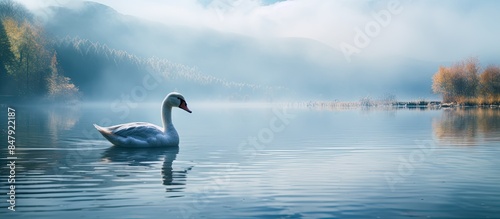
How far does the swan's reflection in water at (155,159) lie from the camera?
661 inches

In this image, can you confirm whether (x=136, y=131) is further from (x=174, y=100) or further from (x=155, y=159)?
(x=155, y=159)

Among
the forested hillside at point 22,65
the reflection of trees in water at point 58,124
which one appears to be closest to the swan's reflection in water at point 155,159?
the reflection of trees in water at point 58,124

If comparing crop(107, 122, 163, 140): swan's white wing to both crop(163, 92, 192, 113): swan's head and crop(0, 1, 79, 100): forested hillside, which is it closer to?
crop(163, 92, 192, 113): swan's head

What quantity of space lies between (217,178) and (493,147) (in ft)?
53.1

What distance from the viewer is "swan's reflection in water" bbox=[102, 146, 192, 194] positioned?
55.1ft

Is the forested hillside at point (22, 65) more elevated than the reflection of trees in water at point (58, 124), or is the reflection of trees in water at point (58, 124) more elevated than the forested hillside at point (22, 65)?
the forested hillside at point (22, 65)

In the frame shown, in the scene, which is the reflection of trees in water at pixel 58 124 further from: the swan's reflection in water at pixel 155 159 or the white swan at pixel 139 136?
the swan's reflection in water at pixel 155 159

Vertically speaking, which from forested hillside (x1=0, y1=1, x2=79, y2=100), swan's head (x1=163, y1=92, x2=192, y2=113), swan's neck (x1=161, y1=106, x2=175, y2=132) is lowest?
swan's neck (x1=161, y1=106, x2=175, y2=132)

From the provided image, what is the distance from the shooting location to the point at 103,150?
86.3 feet

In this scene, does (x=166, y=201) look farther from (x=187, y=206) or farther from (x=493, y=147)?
(x=493, y=147)

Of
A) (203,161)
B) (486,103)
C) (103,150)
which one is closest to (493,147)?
(203,161)

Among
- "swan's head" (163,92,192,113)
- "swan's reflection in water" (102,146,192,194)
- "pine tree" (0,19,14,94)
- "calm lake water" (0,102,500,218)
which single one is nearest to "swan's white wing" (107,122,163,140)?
"swan's reflection in water" (102,146,192,194)

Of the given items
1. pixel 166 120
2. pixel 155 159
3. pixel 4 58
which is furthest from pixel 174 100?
pixel 4 58

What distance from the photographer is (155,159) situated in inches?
897
